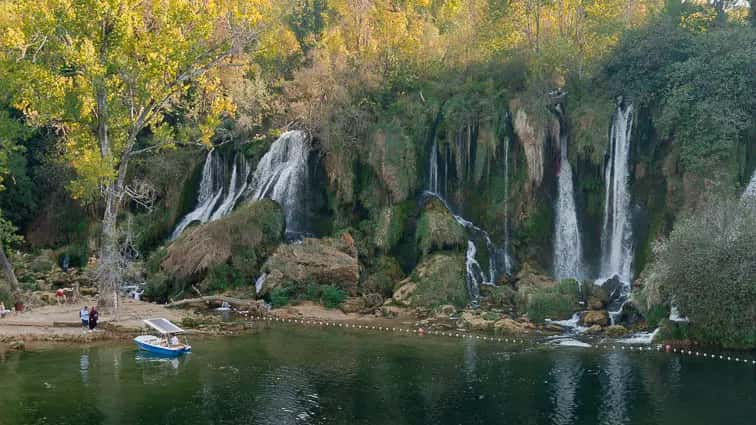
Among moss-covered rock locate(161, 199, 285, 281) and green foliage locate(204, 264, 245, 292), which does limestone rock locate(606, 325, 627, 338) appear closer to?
moss-covered rock locate(161, 199, 285, 281)

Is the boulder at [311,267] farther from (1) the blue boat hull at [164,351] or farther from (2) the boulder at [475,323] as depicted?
(1) the blue boat hull at [164,351]

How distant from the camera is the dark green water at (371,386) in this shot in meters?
20.8

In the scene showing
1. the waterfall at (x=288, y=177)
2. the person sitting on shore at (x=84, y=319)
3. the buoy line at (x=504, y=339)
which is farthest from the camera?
the waterfall at (x=288, y=177)

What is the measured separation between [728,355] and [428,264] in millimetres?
15757

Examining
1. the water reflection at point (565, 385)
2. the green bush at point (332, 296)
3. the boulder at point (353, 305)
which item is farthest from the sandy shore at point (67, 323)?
the water reflection at point (565, 385)

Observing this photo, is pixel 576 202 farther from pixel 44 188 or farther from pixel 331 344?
pixel 44 188

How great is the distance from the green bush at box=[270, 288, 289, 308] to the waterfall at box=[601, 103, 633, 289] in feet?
52.9

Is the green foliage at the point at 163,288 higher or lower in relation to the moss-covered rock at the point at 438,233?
lower

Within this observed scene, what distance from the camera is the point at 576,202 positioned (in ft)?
136

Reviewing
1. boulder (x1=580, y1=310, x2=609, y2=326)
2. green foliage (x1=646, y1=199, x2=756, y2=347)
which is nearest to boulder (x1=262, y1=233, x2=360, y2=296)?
boulder (x1=580, y1=310, x2=609, y2=326)

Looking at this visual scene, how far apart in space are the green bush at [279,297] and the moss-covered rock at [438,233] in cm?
754

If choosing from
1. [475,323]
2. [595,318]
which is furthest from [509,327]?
[595,318]

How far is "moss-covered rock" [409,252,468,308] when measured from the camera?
124 ft

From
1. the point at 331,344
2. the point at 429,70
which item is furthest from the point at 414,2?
the point at 331,344
